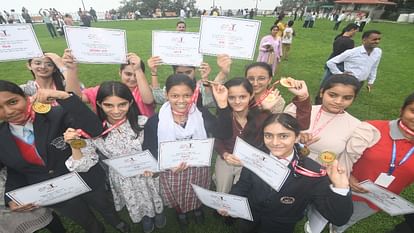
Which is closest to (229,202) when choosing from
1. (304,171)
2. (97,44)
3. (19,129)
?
(304,171)

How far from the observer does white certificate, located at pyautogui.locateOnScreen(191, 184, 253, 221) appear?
1948 millimetres

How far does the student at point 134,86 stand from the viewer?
274 centimetres

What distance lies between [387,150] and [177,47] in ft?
7.57

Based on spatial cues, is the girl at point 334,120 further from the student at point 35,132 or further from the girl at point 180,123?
the student at point 35,132

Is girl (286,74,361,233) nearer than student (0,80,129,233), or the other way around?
student (0,80,129,233)

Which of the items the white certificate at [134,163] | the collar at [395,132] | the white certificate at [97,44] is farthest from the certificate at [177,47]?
the collar at [395,132]

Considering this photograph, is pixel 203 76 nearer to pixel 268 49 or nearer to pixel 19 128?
pixel 19 128

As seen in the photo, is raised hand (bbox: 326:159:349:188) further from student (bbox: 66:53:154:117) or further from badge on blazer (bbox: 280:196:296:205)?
Result: student (bbox: 66:53:154:117)

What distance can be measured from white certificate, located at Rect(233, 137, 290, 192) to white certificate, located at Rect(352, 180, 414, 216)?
2.44 feet

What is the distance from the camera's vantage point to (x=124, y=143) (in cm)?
238

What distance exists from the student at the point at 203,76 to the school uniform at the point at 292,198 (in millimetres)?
1140

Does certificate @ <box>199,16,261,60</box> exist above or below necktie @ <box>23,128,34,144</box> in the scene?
above

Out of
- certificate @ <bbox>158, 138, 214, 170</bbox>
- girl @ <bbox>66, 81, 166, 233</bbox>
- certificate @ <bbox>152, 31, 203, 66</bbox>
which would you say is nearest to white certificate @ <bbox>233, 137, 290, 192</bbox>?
certificate @ <bbox>158, 138, 214, 170</bbox>

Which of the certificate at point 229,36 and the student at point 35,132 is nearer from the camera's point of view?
the student at point 35,132
